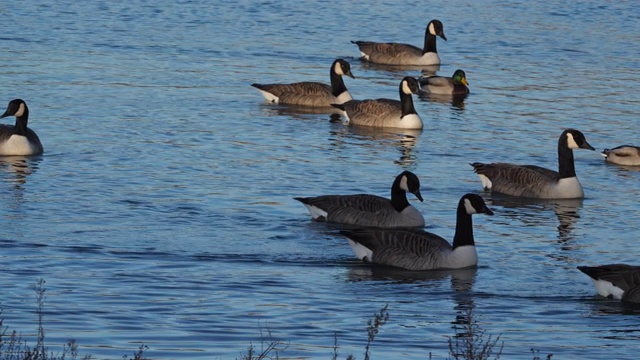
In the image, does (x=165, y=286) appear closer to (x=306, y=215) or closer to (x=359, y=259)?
(x=359, y=259)

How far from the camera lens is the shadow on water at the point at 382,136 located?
928 inches

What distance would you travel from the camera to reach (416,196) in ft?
58.7

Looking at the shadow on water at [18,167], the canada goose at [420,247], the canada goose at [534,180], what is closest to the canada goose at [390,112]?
the canada goose at [534,180]

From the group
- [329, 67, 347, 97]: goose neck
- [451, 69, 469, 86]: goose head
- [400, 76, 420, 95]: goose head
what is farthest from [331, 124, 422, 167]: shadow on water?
[451, 69, 469, 86]: goose head

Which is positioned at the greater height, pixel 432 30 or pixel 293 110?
pixel 432 30

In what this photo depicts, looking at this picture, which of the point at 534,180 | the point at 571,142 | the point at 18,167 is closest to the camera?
the point at 534,180

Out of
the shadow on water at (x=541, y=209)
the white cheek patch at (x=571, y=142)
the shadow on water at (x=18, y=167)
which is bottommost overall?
the shadow on water at (x=18, y=167)

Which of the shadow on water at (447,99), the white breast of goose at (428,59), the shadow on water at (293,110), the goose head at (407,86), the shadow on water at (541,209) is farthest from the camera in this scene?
the white breast of goose at (428,59)

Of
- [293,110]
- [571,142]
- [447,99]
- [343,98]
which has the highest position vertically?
[571,142]

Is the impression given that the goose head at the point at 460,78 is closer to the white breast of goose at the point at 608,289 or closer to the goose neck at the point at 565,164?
the goose neck at the point at 565,164

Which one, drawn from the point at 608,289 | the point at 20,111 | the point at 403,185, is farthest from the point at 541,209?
the point at 20,111

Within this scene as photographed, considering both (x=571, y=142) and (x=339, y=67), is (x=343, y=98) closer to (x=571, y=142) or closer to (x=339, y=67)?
(x=339, y=67)

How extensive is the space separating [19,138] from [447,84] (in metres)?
11.5

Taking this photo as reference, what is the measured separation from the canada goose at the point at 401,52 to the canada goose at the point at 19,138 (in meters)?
14.0
